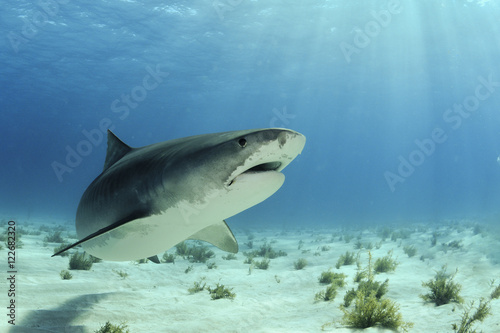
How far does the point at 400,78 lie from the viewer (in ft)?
128

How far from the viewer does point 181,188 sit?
2.67 metres

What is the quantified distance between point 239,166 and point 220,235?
82.6 inches

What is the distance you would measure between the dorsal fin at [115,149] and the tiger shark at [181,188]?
34.6 inches

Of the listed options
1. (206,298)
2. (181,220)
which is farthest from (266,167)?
(206,298)

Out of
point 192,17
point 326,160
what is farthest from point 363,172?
point 192,17

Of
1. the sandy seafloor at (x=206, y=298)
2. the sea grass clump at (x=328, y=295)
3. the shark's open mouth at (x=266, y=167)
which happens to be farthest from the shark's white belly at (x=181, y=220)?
the sea grass clump at (x=328, y=295)

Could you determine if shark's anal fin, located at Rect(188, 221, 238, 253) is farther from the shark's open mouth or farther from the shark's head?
the shark's open mouth

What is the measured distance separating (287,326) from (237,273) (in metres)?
3.60

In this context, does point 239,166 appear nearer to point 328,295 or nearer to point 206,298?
point 206,298

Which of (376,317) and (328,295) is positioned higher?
(328,295)

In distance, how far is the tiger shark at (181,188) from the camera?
235cm

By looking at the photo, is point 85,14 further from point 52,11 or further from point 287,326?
point 287,326

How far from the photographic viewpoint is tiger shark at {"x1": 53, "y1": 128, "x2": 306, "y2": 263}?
2.35m

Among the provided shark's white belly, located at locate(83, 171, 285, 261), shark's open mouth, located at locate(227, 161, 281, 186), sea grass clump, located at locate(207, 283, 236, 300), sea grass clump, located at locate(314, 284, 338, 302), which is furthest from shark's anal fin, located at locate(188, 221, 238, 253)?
sea grass clump, located at locate(314, 284, 338, 302)
